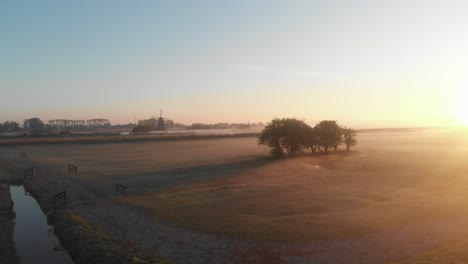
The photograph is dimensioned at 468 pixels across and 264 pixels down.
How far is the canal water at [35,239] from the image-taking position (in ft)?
68.6

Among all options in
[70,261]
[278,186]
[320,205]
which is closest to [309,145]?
[278,186]

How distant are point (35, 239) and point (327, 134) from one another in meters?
63.7

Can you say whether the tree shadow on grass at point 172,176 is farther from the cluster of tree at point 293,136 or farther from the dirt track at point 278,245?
the cluster of tree at point 293,136

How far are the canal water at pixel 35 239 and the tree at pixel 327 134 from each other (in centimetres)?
5709

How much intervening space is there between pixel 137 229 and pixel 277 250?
9.38m

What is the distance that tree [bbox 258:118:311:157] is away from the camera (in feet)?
233

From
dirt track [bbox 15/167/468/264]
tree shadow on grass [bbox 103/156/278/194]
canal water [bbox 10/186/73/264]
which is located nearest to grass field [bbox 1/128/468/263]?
tree shadow on grass [bbox 103/156/278/194]

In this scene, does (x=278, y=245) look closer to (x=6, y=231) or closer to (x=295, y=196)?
(x=295, y=196)

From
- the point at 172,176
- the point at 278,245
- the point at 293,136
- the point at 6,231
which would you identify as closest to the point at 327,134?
the point at 293,136

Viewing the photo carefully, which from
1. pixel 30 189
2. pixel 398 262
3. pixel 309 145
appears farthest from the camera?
pixel 309 145

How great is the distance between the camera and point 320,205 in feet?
96.7

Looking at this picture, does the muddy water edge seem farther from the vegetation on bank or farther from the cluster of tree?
the cluster of tree

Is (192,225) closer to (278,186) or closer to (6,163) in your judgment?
(278,186)

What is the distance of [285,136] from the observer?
7125 centimetres
